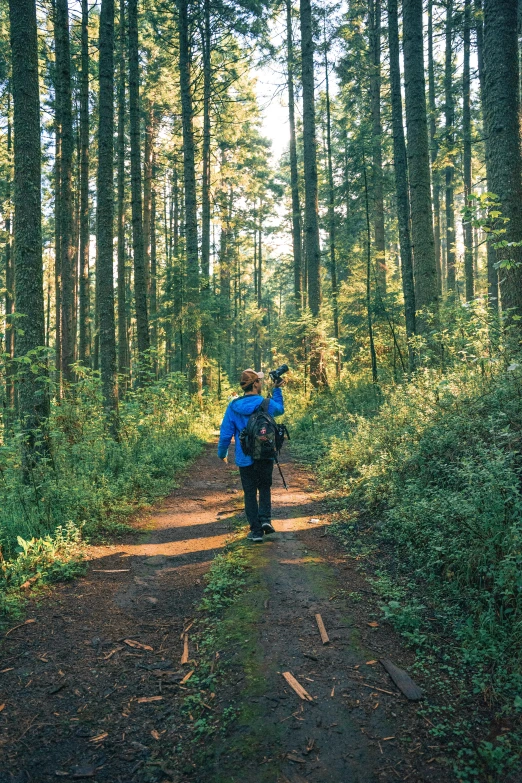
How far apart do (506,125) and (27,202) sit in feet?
25.8

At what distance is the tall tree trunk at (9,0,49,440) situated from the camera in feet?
22.1

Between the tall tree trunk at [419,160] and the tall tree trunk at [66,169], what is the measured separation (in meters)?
8.94

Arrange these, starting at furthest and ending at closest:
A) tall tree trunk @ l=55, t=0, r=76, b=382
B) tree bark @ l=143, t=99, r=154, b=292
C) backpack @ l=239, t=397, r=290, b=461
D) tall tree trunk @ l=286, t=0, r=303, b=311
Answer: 1. tree bark @ l=143, t=99, r=154, b=292
2. tall tree trunk @ l=286, t=0, r=303, b=311
3. tall tree trunk @ l=55, t=0, r=76, b=382
4. backpack @ l=239, t=397, r=290, b=461

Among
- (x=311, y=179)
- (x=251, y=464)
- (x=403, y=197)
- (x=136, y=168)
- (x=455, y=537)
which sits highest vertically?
(x=311, y=179)

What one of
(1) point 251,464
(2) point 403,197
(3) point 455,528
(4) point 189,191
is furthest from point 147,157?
(3) point 455,528

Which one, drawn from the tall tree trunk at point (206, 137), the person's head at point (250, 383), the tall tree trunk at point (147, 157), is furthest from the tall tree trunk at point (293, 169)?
the person's head at point (250, 383)

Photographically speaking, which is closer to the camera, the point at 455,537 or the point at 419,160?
the point at 455,537

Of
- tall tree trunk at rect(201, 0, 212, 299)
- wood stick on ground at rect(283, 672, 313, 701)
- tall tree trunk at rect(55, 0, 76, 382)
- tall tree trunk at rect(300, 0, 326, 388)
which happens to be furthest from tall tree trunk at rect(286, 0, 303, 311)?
wood stick on ground at rect(283, 672, 313, 701)

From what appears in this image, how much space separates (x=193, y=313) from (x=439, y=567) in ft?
42.8

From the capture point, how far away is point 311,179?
17.5m

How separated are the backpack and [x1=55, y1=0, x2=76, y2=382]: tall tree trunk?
7.59 metres

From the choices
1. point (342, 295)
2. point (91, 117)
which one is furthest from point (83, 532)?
point (91, 117)

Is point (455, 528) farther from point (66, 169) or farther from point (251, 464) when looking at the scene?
point (66, 169)

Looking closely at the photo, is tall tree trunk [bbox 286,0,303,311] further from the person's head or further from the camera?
the person's head
